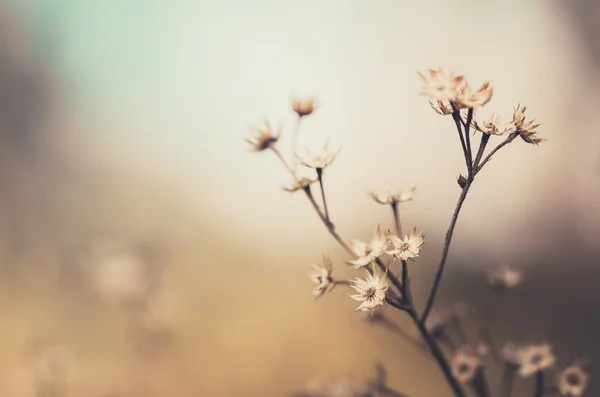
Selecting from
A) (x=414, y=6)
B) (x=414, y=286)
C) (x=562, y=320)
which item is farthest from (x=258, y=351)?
(x=414, y=6)

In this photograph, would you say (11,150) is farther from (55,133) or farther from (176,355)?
(176,355)

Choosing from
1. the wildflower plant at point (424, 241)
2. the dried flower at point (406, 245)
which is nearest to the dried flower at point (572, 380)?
the wildflower plant at point (424, 241)

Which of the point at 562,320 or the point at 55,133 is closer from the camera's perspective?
the point at 562,320

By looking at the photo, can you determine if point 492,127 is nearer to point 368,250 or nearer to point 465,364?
point 368,250

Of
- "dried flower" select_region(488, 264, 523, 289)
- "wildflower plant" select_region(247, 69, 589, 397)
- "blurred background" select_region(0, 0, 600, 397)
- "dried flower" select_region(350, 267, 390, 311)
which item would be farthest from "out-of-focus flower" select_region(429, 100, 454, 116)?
"blurred background" select_region(0, 0, 600, 397)

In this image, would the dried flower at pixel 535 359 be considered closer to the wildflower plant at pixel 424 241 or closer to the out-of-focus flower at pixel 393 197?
the wildflower plant at pixel 424 241

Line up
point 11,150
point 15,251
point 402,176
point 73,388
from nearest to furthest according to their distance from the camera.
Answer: point 73,388 → point 402,176 → point 15,251 → point 11,150

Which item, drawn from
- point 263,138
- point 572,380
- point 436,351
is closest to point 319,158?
point 263,138
